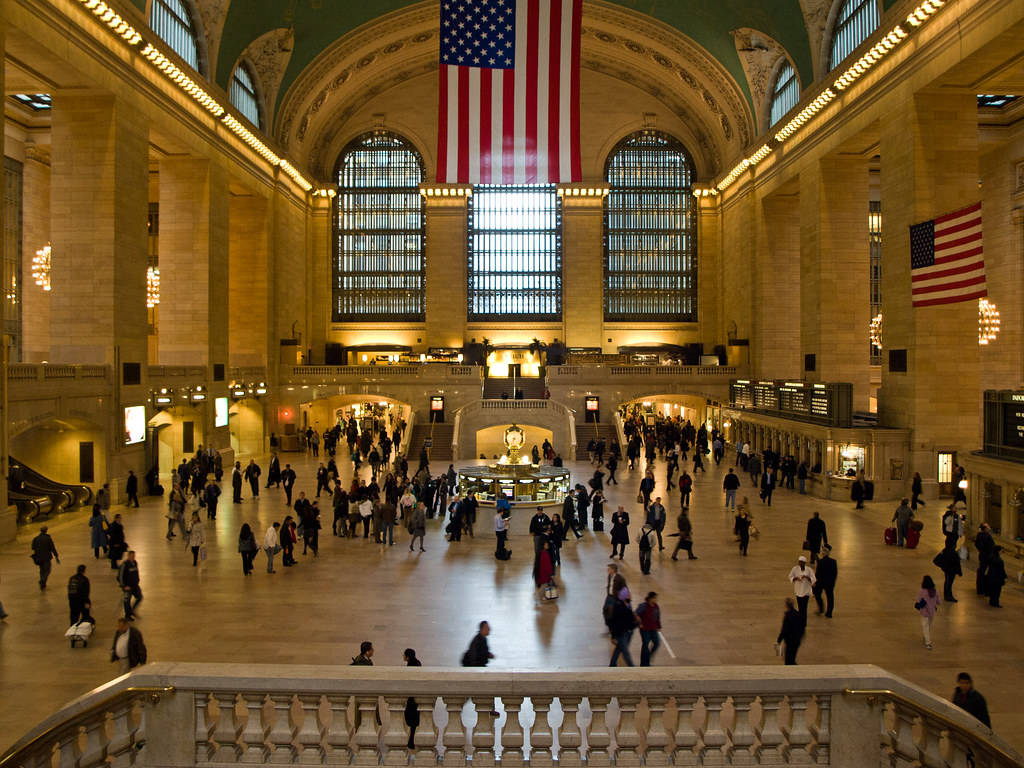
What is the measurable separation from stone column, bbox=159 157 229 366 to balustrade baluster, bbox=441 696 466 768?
25.0 m

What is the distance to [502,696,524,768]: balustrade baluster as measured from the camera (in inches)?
161

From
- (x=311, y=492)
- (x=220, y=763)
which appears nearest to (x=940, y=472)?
(x=311, y=492)

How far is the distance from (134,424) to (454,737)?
1969 centimetres

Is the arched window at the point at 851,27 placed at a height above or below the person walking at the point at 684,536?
above

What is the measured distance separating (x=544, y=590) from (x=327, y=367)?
24890 millimetres

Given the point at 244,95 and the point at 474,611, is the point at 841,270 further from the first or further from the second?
the point at 244,95

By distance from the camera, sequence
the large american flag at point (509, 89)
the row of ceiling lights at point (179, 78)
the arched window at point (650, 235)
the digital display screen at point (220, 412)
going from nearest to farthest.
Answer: the large american flag at point (509, 89)
the row of ceiling lights at point (179, 78)
the digital display screen at point (220, 412)
the arched window at point (650, 235)

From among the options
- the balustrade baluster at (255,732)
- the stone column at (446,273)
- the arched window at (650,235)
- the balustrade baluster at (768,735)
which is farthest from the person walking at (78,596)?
the arched window at (650,235)

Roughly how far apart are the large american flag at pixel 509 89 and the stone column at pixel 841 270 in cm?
1528

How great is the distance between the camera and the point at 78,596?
9.18m

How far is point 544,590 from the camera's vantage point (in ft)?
37.1

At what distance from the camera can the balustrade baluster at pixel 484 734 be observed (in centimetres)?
409

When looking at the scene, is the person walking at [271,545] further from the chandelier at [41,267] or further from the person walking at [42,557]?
the chandelier at [41,267]

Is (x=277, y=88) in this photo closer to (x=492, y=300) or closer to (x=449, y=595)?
(x=492, y=300)
